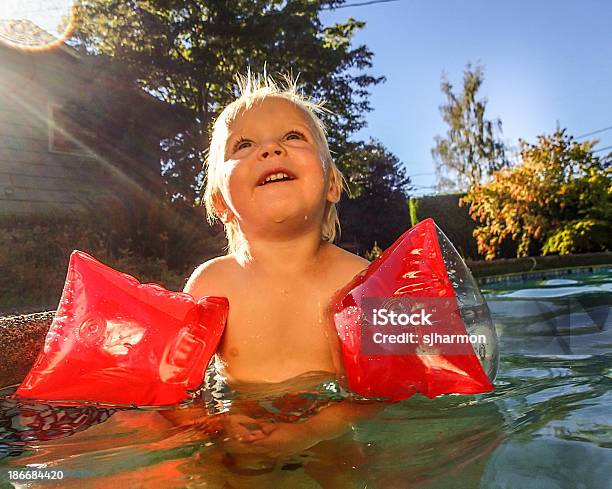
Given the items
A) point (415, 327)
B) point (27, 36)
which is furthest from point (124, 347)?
point (27, 36)

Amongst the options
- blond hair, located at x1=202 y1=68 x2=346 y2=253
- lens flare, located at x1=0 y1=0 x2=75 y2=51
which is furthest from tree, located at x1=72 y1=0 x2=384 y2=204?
blond hair, located at x1=202 y1=68 x2=346 y2=253

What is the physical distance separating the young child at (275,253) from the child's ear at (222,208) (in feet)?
0.36

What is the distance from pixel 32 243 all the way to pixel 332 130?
10593 mm

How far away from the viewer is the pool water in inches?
43.7

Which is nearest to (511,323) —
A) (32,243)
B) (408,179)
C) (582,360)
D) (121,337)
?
(582,360)

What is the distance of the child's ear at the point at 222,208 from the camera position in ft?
7.55

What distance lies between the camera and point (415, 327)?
5.67ft

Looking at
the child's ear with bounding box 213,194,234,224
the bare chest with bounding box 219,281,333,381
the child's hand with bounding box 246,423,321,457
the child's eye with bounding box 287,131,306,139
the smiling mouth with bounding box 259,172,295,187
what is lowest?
the child's hand with bounding box 246,423,321,457

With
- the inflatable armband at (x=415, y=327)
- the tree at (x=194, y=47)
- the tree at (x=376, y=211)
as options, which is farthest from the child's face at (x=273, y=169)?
the tree at (x=376, y=211)

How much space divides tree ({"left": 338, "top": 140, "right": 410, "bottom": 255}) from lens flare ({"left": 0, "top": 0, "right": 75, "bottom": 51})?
40.1 ft

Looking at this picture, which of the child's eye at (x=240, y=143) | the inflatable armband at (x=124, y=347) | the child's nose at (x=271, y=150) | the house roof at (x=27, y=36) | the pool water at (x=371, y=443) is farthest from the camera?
the house roof at (x=27, y=36)

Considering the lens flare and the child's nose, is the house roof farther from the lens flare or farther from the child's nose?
the child's nose

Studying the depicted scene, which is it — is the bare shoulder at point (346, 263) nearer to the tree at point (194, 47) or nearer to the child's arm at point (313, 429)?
the child's arm at point (313, 429)

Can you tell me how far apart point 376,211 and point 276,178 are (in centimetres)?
2292
